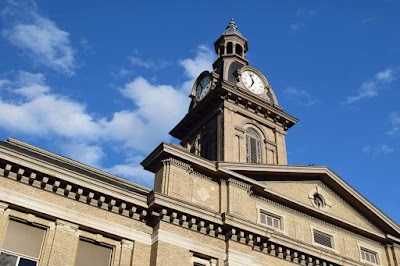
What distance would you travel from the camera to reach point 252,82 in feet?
130

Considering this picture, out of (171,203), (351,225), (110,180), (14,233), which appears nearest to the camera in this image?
(14,233)

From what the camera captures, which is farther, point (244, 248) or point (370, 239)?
point (370, 239)

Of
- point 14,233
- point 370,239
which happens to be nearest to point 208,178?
point 14,233

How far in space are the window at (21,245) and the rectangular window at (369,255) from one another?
17.5m

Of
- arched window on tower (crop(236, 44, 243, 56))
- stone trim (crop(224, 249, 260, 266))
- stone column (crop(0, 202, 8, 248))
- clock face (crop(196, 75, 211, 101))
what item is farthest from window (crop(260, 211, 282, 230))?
arched window on tower (crop(236, 44, 243, 56))

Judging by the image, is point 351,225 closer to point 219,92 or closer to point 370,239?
point 370,239

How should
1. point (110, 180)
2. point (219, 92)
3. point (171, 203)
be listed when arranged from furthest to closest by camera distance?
point (219, 92), point (110, 180), point (171, 203)

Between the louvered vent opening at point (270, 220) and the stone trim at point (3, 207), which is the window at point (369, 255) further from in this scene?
the stone trim at point (3, 207)

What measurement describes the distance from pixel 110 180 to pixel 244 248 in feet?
22.4

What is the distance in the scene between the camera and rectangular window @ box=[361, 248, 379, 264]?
29078mm

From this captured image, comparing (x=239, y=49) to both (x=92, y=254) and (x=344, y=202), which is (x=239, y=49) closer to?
(x=344, y=202)

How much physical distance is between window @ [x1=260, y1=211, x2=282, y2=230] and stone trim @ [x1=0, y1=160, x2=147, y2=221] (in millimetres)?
6563

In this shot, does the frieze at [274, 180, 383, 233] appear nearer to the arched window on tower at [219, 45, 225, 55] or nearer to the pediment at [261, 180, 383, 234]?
the pediment at [261, 180, 383, 234]

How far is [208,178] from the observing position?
25.1 m
